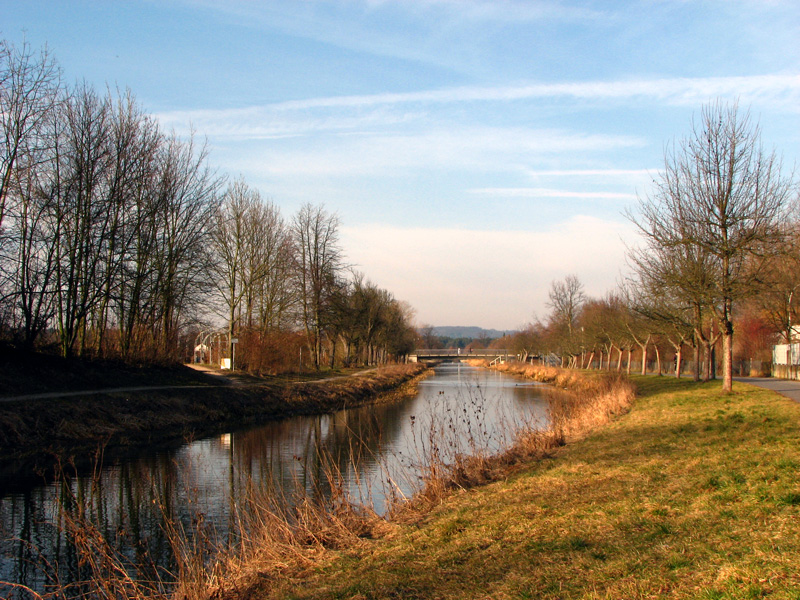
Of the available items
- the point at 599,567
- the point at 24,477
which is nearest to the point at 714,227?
the point at 599,567

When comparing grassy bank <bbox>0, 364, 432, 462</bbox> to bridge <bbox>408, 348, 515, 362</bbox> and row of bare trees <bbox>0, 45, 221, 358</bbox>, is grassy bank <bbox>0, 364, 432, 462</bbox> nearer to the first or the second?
row of bare trees <bbox>0, 45, 221, 358</bbox>

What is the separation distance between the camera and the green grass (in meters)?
4.90

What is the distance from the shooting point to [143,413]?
776 inches

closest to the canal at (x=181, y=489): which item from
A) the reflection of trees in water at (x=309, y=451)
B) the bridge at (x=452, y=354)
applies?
the reflection of trees in water at (x=309, y=451)

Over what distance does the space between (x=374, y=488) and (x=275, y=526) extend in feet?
14.0

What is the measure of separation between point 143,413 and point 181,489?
861 cm

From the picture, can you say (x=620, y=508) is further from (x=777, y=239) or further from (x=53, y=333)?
(x=53, y=333)

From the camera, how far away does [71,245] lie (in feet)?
73.0

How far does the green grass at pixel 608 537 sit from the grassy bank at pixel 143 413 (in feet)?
24.6

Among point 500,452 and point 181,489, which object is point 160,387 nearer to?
point 181,489

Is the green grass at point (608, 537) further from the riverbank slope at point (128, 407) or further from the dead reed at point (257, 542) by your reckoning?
the riverbank slope at point (128, 407)

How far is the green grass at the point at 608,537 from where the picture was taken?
16.1 feet

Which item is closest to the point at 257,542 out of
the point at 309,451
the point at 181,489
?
the point at 181,489

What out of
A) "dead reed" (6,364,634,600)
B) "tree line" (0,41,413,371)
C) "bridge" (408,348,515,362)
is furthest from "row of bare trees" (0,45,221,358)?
"bridge" (408,348,515,362)
